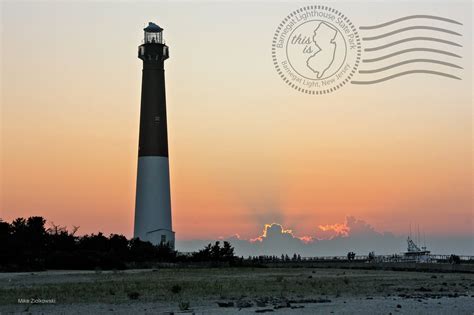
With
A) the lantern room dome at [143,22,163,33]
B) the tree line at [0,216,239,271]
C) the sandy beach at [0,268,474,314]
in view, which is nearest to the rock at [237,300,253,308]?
the sandy beach at [0,268,474,314]

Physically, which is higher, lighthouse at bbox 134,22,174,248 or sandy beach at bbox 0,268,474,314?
lighthouse at bbox 134,22,174,248

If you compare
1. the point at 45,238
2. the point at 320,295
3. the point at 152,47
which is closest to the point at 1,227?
the point at 45,238

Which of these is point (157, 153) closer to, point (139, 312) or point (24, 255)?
point (24, 255)

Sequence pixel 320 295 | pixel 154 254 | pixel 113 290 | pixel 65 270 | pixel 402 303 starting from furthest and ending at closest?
pixel 154 254
pixel 65 270
pixel 113 290
pixel 320 295
pixel 402 303

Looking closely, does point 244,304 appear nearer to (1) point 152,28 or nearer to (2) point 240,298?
(2) point 240,298

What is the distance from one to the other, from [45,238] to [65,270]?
38.7ft

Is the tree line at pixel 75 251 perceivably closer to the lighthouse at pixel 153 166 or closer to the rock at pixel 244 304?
the lighthouse at pixel 153 166

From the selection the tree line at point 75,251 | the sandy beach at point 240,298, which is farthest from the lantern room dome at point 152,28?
the sandy beach at point 240,298

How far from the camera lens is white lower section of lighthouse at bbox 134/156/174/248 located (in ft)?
248

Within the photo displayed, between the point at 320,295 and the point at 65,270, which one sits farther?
the point at 65,270

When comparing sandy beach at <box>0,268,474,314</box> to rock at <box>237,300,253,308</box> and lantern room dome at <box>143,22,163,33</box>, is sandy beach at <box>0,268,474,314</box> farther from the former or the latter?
lantern room dome at <box>143,22,163,33</box>

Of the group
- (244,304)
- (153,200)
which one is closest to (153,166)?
(153,200)

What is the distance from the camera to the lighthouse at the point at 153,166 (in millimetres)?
75625

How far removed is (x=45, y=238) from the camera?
260 ft
